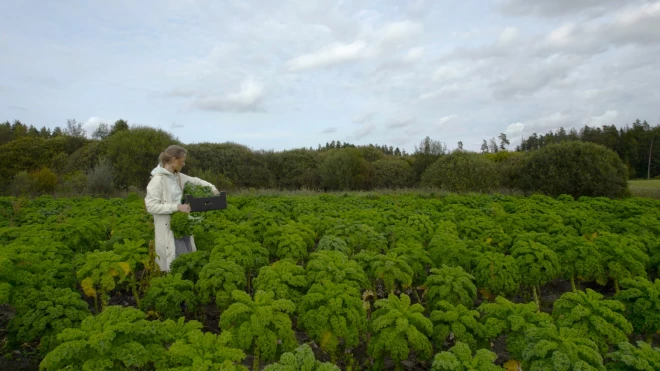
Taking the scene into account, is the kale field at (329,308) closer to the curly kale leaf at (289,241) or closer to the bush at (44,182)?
the curly kale leaf at (289,241)

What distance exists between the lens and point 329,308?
4.18 metres

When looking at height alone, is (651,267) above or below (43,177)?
below

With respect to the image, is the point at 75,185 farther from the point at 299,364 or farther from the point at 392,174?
the point at 299,364

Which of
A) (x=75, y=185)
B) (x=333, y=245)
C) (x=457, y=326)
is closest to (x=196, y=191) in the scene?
(x=333, y=245)

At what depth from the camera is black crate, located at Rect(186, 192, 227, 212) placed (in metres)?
6.17

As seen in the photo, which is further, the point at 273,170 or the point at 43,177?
the point at 273,170

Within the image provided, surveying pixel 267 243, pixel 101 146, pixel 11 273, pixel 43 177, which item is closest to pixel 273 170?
pixel 101 146

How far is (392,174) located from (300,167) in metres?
7.85

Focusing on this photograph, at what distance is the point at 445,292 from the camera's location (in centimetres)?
478

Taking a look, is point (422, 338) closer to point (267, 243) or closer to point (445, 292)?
point (445, 292)

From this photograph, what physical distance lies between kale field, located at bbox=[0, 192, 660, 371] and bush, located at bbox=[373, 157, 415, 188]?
22715 mm

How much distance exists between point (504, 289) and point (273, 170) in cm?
2851

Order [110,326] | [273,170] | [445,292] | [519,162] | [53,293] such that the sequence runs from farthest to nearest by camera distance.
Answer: [273,170], [519,162], [445,292], [53,293], [110,326]

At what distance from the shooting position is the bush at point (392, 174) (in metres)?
30.3
